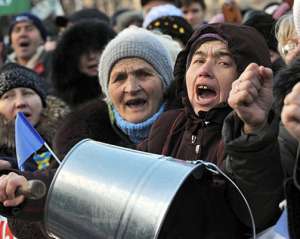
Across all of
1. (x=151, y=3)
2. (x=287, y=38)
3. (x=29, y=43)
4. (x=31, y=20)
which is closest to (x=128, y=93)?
(x=287, y=38)

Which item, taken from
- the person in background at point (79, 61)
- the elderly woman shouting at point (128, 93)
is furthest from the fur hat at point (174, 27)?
the elderly woman shouting at point (128, 93)

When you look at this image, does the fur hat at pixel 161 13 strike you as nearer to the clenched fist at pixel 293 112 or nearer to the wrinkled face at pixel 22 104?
the wrinkled face at pixel 22 104

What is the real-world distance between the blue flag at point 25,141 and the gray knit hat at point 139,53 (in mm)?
543

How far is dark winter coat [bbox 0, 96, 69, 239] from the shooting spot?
3.39 m

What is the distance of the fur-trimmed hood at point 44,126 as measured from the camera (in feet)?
14.1

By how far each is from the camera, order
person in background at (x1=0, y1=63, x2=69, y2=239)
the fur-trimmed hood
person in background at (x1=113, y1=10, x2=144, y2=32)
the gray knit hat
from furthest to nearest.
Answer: person in background at (x1=113, y1=10, x2=144, y2=32) → person in background at (x1=0, y1=63, x2=69, y2=239) → the fur-trimmed hood → the gray knit hat

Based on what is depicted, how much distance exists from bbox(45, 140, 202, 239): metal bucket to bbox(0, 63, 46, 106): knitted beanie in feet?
8.18

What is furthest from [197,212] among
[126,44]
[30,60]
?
[30,60]

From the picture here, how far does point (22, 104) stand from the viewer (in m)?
4.80

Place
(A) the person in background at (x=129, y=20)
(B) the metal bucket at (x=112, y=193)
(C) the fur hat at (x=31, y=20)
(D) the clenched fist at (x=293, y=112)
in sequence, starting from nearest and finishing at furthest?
(D) the clenched fist at (x=293, y=112), (B) the metal bucket at (x=112, y=193), (C) the fur hat at (x=31, y=20), (A) the person in background at (x=129, y=20)

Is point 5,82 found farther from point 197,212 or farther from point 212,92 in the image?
point 197,212

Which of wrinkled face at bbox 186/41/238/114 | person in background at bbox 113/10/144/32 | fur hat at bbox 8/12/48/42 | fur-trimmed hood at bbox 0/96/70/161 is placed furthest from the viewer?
person in background at bbox 113/10/144/32

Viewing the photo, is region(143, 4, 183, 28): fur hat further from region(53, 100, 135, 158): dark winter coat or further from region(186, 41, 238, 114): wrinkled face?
region(186, 41, 238, 114): wrinkled face

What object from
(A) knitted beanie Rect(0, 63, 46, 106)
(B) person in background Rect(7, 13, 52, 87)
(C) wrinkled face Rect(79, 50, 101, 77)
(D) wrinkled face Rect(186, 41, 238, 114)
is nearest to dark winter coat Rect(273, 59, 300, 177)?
(D) wrinkled face Rect(186, 41, 238, 114)
